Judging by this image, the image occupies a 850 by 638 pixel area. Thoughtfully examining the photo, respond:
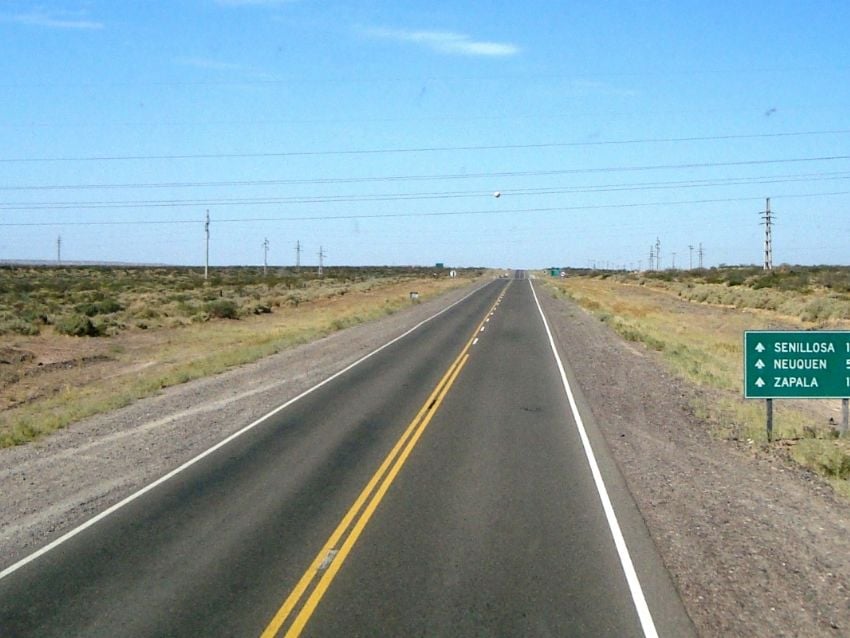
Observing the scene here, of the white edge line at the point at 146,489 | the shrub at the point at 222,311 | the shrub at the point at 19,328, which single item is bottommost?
the white edge line at the point at 146,489

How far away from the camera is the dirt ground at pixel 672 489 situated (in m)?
8.21

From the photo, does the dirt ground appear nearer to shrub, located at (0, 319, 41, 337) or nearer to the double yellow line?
the double yellow line

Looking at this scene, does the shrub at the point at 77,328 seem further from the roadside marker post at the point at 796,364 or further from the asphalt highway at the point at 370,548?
the roadside marker post at the point at 796,364

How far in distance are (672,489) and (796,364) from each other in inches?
193

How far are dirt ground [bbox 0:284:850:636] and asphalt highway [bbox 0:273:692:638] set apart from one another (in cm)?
44

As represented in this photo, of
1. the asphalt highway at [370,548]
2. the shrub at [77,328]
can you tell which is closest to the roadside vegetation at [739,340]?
the asphalt highway at [370,548]

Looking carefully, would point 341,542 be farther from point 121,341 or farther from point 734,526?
point 121,341

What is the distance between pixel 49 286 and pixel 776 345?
89.0 meters

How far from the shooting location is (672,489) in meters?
12.4

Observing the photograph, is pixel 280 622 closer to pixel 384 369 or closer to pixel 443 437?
pixel 443 437

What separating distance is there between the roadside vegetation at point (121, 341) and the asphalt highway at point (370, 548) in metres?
7.42

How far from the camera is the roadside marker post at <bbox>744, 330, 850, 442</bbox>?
15.8 meters

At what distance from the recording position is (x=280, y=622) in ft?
24.2

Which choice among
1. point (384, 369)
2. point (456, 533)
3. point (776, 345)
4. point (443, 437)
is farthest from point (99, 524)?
point (384, 369)
